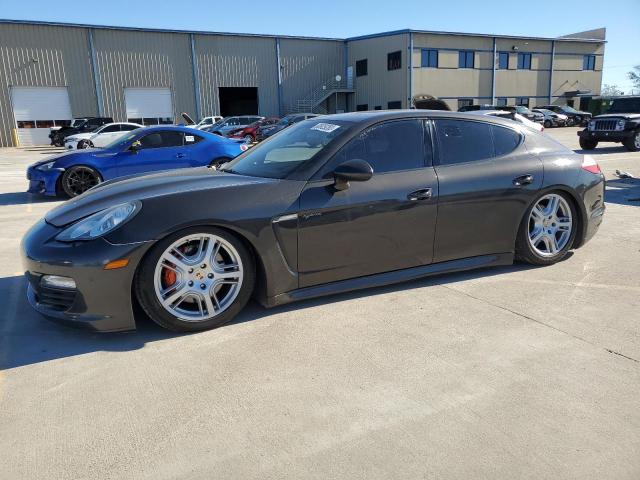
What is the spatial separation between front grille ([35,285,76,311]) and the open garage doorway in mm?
38221

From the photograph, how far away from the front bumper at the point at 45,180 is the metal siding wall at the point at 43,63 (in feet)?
90.8

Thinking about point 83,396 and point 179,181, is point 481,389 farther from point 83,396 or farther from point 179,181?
point 179,181

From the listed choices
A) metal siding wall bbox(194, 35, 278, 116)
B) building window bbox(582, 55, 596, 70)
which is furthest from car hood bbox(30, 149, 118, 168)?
building window bbox(582, 55, 596, 70)

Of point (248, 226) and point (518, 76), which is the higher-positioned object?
point (518, 76)

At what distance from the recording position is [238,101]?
145 ft

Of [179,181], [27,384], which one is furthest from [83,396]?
[179,181]

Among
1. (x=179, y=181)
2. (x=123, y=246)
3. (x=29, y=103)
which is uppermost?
(x=29, y=103)

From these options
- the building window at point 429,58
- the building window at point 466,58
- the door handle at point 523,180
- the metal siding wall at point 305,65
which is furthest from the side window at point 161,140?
the building window at point 466,58

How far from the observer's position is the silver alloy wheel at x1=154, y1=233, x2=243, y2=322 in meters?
3.13

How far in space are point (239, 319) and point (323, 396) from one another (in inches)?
45.2

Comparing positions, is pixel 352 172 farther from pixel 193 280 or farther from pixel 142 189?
pixel 142 189

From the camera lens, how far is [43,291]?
309 centimetres

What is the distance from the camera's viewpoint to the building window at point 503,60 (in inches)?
1689

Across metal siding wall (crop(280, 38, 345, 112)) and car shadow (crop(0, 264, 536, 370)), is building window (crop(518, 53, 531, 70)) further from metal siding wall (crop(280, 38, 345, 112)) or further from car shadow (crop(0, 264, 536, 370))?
car shadow (crop(0, 264, 536, 370))
